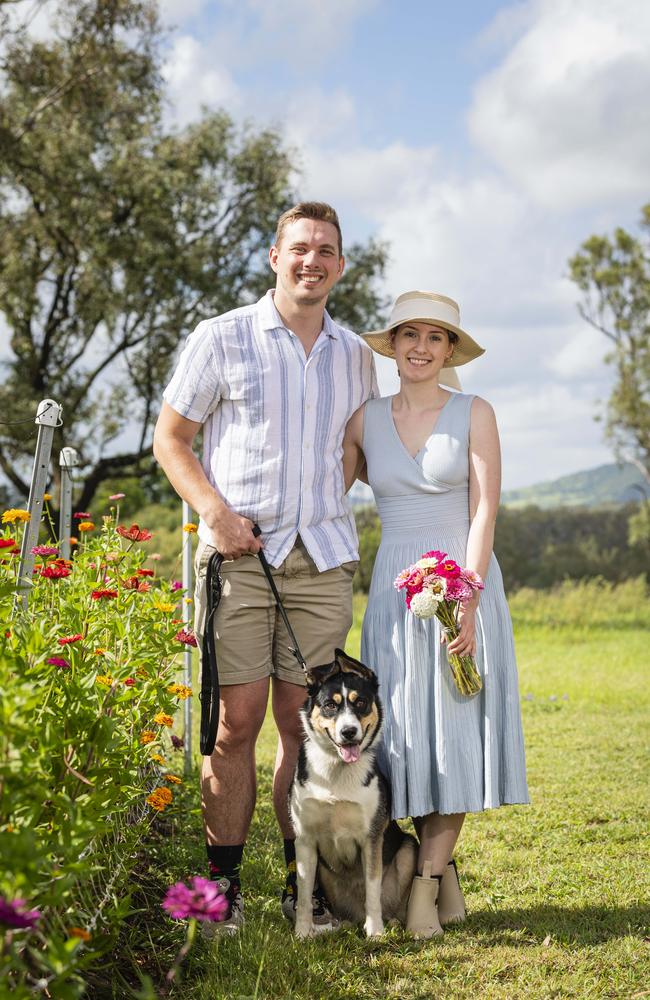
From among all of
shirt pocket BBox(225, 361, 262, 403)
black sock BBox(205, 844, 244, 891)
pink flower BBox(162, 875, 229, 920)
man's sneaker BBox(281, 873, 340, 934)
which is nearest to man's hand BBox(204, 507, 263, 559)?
shirt pocket BBox(225, 361, 262, 403)

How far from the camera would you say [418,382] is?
3.97m

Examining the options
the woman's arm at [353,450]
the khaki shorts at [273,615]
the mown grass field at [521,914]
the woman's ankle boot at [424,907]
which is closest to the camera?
the mown grass field at [521,914]

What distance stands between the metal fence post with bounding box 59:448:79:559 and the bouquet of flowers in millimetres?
1960

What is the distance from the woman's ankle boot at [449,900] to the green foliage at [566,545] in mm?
23869

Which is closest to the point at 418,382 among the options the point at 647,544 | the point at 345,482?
the point at 345,482

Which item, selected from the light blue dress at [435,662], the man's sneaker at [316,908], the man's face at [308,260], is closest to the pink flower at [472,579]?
the light blue dress at [435,662]

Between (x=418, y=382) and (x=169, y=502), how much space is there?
17.6 meters

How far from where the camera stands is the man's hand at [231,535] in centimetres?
359

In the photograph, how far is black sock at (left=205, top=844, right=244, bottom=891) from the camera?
374 centimetres

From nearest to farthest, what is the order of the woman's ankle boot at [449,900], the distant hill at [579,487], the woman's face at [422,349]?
the woman's ankle boot at [449,900] → the woman's face at [422,349] → the distant hill at [579,487]

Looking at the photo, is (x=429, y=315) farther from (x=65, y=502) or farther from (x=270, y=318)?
(x=65, y=502)

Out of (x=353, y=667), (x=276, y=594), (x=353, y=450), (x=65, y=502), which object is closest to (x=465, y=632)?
(x=353, y=667)

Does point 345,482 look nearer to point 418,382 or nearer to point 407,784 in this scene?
point 418,382

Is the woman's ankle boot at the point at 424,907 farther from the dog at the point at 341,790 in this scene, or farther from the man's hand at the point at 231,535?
the man's hand at the point at 231,535
